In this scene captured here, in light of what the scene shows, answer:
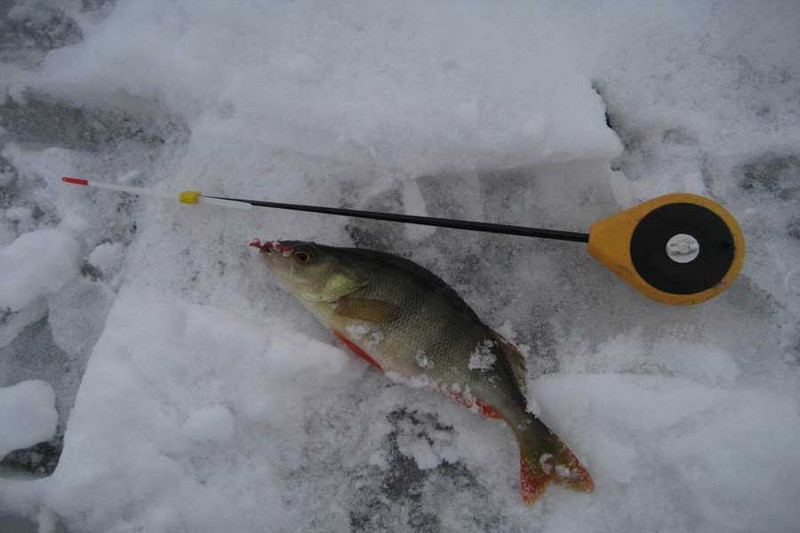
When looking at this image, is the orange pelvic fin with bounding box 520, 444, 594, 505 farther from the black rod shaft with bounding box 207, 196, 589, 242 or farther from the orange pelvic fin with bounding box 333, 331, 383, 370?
the black rod shaft with bounding box 207, 196, 589, 242

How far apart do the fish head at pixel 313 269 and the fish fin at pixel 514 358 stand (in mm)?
527

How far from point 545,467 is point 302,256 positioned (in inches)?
42.0

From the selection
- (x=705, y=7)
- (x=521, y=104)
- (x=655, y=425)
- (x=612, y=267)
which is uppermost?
(x=705, y=7)

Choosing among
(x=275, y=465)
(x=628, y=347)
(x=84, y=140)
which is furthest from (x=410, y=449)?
(x=84, y=140)

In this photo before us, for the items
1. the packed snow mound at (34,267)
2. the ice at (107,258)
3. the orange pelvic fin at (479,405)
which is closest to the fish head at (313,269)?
Answer: the orange pelvic fin at (479,405)

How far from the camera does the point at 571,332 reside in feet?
6.88

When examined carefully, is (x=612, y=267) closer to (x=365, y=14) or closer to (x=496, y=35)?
(x=496, y=35)

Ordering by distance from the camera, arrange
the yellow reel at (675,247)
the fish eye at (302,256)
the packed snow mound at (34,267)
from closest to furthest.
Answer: the yellow reel at (675,247) → the fish eye at (302,256) → the packed snow mound at (34,267)

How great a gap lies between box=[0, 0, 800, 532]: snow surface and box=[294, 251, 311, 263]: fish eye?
240 millimetres

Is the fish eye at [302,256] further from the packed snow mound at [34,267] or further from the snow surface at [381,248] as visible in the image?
the packed snow mound at [34,267]

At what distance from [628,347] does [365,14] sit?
5.31ft

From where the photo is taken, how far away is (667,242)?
1.87m

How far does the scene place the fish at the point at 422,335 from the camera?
6.18 ft

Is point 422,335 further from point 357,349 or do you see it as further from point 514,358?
point 514,358
